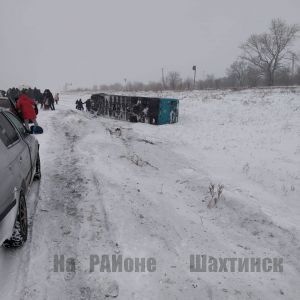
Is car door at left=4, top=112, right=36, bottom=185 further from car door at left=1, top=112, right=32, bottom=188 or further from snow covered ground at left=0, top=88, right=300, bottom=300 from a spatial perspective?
snow covered ground at left=0, top=88, right=300, bottom=300

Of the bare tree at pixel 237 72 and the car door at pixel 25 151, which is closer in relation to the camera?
the car door at pixel 25 151

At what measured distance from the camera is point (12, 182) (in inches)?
153

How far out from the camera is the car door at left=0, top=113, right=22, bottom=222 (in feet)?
11.5

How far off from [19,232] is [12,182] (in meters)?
0.67

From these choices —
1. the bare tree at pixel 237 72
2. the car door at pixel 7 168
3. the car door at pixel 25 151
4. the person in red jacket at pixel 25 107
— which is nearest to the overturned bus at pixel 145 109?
the person in red jacket at pixel 25 107

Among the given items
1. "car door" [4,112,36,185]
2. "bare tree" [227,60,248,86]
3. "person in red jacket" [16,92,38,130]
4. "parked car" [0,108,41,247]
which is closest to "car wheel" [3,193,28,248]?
"parked car" [0,108,41,247]

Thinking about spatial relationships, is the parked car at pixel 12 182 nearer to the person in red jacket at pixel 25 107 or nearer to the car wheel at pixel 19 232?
the car wheel at pixel 19 232

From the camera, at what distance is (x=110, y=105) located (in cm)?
2081

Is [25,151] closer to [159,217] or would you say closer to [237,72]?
[159,217]

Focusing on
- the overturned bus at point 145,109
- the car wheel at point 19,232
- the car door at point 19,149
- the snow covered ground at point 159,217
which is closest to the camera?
the snow covered ground at point 159,217

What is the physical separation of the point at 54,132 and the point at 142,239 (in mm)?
9595

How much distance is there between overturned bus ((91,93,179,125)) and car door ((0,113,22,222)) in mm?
12945

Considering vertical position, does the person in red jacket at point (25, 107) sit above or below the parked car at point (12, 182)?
above

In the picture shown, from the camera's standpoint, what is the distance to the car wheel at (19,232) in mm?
4090
